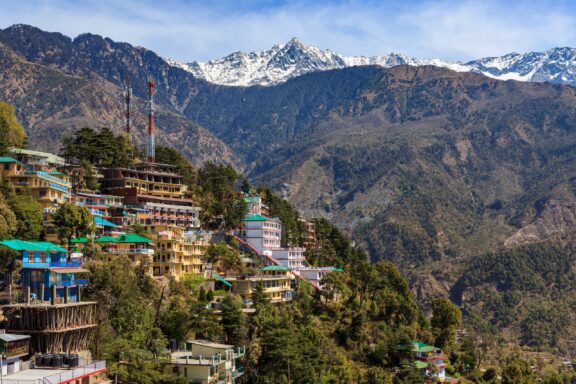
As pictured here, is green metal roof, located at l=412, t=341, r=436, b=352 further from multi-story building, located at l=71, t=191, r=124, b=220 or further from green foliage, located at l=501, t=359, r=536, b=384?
multi-story building, located at l=71, t=191, r=124, b=220

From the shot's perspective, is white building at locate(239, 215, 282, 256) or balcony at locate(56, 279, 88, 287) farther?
white building at locate(239, 215, 282, 256)

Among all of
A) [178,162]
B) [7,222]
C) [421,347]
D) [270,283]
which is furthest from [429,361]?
[7,222]

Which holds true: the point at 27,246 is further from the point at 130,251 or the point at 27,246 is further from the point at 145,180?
the point at 145,180

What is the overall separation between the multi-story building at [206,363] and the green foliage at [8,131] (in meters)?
39.8

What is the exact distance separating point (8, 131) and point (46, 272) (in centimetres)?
4222

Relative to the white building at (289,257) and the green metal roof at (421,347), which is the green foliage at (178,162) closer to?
the white building at (289,257)

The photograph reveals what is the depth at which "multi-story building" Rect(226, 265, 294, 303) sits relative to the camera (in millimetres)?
90375

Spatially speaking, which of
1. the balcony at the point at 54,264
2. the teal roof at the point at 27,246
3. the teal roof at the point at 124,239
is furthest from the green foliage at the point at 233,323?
the teal roof at the point at 27,246

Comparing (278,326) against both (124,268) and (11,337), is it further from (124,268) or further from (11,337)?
(11,337)

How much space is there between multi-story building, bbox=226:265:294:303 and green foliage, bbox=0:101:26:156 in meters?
30.9

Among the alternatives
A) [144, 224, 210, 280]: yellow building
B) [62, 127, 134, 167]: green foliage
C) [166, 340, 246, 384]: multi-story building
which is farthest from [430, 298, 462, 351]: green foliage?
Answer: [62, 127, 134, 167]: green foliage

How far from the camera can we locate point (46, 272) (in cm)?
6378

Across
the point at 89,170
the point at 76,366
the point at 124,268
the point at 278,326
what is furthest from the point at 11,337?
the point at 89,170

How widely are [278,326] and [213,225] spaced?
3413 centimetres
